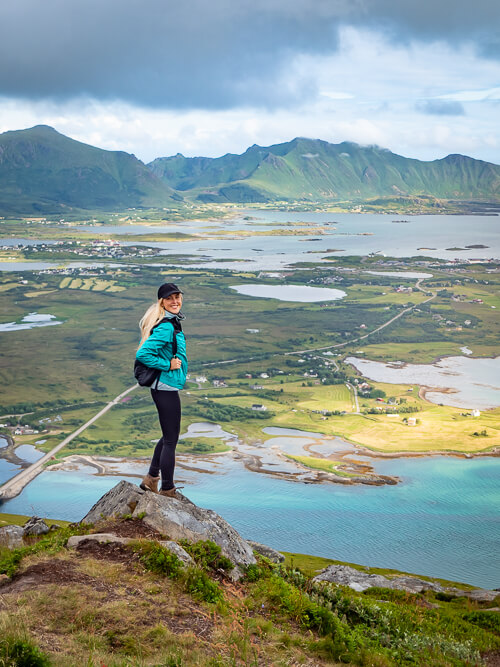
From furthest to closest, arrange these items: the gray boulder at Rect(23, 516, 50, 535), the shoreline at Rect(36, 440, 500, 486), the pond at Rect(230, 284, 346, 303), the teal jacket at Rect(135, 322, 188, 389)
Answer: the pond at Rect(230, 284, 346, 303)
the shoreline at Rect(36, 440, 500, 486)
the gray boulder at Rect(23, 516, 50, 535)
the teal jacket at Rect(135, 322, 188, 389)

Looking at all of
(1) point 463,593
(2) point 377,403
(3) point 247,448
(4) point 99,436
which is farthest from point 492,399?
(1) point 463,593

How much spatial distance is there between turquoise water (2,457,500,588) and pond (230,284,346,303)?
297 feet

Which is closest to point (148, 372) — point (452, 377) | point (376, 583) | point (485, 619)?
point (485, 619)

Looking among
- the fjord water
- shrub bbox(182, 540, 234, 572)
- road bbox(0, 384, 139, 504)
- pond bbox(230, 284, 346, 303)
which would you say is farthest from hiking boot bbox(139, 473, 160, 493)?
pond bbox(230, 284, 346, 303)

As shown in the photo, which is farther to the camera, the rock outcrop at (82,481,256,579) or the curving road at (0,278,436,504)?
the curving road at (0,278,436,504)

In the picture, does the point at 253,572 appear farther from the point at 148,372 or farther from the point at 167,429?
the point at 148,372

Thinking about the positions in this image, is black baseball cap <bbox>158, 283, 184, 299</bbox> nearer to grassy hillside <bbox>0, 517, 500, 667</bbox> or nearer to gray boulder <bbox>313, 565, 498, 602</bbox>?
grassy hillside <bbox>0, 517, 500, 667</bbox>

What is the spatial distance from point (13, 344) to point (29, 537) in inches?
4096

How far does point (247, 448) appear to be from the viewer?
6981cm

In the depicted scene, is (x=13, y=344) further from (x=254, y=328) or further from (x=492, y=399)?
(x=492, y=399)

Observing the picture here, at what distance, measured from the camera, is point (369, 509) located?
182 feet

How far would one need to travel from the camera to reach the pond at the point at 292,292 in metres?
154

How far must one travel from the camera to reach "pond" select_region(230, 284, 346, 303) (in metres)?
154

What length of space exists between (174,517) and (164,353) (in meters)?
2.97
